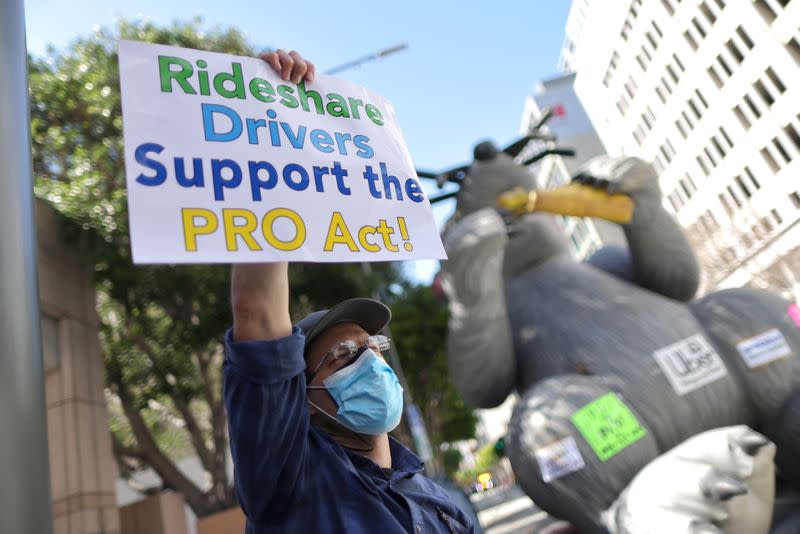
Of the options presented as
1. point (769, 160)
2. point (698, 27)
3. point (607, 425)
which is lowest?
point (607, 425)

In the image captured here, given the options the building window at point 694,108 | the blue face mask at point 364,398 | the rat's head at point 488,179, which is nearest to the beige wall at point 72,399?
the rat's head at point 488,179

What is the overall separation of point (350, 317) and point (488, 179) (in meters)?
3.61

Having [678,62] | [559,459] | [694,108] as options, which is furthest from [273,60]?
[694,108]

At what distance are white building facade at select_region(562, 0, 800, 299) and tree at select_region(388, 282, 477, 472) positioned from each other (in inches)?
210

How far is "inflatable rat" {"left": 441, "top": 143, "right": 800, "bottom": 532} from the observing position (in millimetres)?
3545

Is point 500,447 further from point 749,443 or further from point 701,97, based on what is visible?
point 701,97

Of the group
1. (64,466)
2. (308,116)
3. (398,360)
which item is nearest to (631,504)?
(308,116)

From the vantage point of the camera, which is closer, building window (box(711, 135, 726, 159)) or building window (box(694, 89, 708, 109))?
building window (box(694, 89, 708, 109))

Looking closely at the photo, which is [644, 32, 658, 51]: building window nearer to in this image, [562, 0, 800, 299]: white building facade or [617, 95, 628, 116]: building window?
[562, 0, 800, 299]: white building facade

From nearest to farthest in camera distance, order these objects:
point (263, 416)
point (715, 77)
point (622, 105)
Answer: point (263, 416)
point (622, 105)
point (715, 77)

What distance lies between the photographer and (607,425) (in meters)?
3.60

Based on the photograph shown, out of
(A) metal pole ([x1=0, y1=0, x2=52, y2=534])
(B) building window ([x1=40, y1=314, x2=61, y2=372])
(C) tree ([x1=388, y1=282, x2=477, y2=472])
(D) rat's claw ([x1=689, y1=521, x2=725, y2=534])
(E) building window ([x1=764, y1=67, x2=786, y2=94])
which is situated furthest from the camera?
(E) building window ([x1=764, y1=67, x2=786, y2=94])

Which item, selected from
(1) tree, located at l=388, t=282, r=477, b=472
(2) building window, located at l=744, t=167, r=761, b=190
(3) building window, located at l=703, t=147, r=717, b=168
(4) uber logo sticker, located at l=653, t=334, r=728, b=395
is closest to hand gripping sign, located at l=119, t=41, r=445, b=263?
(4) uber logo sticker, located at l=653, t=334, r=728, b=395

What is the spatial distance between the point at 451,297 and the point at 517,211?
1.00 metres
